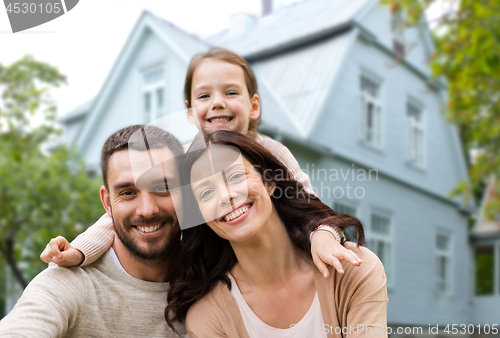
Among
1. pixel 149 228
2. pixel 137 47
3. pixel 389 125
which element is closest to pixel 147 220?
pixel 149 228

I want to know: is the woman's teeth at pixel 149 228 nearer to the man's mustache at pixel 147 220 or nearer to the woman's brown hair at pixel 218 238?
the man's mustache at pixel 147 220

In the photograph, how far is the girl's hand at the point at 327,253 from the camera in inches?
82.2

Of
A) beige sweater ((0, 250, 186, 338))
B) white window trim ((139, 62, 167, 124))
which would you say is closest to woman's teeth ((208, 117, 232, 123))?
beige sweater ((0, 250, 186, 338))

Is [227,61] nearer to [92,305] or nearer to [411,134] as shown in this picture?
[92,305]

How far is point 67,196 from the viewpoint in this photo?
855 centimetres

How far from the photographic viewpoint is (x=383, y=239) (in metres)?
12.1

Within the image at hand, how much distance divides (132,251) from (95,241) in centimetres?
17

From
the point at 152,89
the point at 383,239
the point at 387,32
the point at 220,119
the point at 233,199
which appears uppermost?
the point at 387,32

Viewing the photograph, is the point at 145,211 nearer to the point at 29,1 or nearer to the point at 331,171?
the point at 29,1

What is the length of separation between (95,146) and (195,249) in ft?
36.3

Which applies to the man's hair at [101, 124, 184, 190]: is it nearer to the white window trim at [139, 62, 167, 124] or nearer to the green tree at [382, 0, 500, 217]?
the green tree at [382, 0, 500, 217]

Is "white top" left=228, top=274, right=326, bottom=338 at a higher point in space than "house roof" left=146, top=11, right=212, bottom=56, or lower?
lower

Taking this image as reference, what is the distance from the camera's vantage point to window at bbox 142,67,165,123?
11.5 m

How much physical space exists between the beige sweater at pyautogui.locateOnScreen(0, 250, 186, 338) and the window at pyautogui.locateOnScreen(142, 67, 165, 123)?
9016mm
